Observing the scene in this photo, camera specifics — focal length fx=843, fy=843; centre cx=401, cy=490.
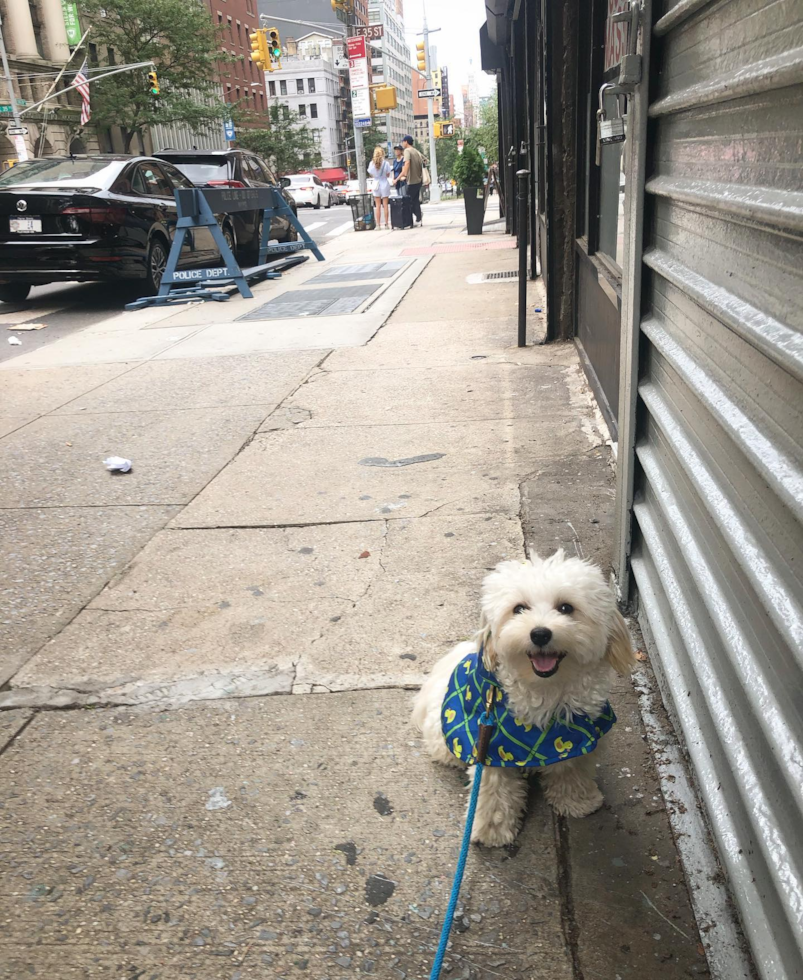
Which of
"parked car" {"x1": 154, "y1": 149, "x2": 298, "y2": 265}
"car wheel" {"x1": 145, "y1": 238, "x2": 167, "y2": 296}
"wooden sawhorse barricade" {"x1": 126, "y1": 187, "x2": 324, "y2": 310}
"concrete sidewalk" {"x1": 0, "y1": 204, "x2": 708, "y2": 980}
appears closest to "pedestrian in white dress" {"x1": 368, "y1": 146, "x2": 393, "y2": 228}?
"parked car" {"x1": 154, "y1": 149, "x2": 298, "y2": 265}

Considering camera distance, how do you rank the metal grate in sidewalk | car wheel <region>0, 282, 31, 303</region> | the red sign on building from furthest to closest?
1. the metal grate in sidewalk
2. car wheel <region>0, 282, 31, 303</region>
3. the red sign on building

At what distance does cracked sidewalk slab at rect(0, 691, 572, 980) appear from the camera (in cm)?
189

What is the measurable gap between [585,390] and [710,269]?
13.0ft

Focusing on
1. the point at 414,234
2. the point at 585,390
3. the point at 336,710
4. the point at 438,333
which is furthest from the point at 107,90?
the point at 336,710

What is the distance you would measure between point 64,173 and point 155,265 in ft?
5.28

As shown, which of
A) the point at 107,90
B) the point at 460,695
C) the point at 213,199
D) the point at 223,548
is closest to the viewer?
the point at 460,695

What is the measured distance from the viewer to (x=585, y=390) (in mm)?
5953

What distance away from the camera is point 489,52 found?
15469 millimetres

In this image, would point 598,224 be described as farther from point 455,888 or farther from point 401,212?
point 401,212

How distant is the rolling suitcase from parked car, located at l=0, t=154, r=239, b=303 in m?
10.6

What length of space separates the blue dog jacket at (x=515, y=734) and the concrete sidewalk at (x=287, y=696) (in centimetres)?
23

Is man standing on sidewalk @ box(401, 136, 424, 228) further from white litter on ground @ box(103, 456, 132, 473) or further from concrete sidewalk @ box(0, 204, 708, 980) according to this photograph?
white litter on ground @ box(103, 456, 132, 473)

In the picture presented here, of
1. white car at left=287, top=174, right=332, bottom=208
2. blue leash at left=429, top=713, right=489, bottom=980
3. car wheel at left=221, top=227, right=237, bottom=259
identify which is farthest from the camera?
white car at left=287, top=174, right=332, bottom=208

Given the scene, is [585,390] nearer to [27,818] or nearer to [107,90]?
[27,818]
